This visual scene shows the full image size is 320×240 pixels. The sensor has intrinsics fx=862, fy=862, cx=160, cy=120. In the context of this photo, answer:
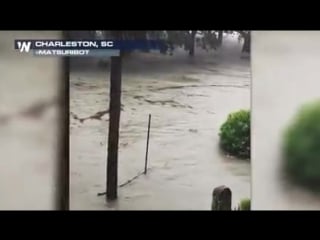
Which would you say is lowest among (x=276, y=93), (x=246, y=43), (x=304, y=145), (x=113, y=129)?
(x=304, y=145)

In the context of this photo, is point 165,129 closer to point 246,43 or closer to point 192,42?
point 192,42

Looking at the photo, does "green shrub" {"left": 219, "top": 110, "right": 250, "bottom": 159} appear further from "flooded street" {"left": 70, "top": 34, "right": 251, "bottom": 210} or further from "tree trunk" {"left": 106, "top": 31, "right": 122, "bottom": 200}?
"tree trunk" {"left": 106, "top": 31, "right": 122, "bottom": 200}

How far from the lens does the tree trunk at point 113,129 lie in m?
8.08

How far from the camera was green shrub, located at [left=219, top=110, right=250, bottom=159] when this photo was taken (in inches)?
315

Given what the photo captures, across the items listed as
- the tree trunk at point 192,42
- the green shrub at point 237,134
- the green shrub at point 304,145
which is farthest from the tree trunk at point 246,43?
the green shrub at point 304,145

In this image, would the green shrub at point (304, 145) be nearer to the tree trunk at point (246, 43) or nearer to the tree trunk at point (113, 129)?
the tree trunk at point (246, 43)

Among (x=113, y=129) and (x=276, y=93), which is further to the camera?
(x=113, y=129)

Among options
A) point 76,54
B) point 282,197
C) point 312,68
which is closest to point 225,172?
point 282,197

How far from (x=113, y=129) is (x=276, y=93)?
1557 millimetres

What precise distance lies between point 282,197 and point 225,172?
588mm

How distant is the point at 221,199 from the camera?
8062 millimetres

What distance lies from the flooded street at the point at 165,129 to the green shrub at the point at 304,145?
1.36 feet

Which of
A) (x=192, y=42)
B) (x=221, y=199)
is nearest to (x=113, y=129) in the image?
(x=192, y=42)

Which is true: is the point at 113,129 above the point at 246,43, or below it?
below
